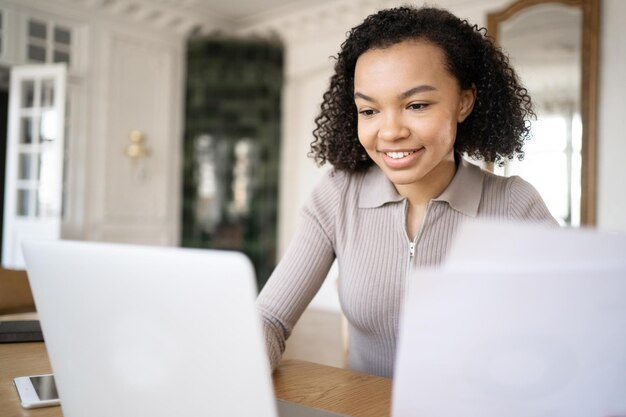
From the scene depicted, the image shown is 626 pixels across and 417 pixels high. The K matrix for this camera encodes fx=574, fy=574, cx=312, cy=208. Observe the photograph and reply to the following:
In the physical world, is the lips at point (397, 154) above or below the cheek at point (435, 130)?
below

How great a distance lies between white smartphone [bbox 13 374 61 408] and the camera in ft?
2.86

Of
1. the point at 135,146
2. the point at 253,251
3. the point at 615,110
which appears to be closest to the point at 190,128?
the point at 135,146

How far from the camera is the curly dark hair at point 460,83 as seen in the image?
1.23m

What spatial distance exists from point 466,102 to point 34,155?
488 cm

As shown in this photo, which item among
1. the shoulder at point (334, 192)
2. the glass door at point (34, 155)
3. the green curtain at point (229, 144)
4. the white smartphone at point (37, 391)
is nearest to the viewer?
the white smartphone at point (37, 391)

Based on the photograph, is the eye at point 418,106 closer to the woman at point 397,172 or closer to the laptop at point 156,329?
the woman at point 397,172

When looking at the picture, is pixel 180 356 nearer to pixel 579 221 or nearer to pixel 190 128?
pixel 579 221

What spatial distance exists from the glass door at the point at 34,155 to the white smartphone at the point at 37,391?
4.36 m

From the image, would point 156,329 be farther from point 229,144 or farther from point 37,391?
point 229,144

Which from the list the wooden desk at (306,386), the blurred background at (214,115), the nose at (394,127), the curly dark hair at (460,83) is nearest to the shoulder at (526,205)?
the curly dark hair at (460,83)

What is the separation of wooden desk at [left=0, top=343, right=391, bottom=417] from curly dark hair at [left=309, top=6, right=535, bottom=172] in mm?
577

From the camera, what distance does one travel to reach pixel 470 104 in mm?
1336

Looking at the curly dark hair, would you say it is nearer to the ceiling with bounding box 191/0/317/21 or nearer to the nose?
the nose

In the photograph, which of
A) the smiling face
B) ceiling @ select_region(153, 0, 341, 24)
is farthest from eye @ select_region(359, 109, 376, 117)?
ceiling @ select_region(153, 0, 341, 24)
